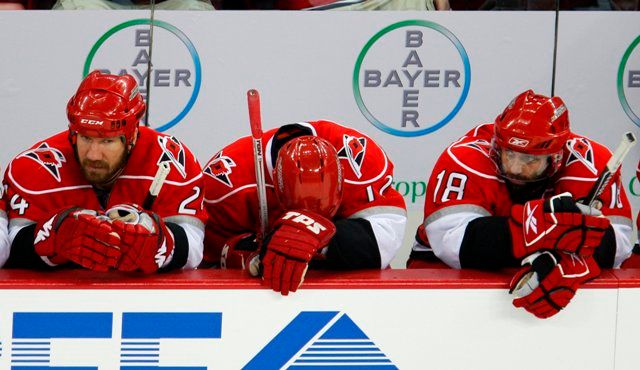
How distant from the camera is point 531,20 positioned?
4.22 metres

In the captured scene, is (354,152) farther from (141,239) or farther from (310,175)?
(141,239)

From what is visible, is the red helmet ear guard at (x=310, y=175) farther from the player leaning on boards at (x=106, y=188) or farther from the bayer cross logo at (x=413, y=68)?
the bayer cross logo at (x=413, y=68)

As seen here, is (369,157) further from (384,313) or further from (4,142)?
(4,142)

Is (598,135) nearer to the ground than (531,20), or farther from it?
nearer to the ground

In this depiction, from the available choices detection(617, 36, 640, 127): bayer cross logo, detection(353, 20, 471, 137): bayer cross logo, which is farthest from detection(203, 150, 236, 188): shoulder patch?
detection(617, 36, 640, 127): bayer cross logo

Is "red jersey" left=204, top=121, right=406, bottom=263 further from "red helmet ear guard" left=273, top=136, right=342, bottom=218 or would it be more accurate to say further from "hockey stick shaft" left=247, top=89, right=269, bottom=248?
"red helmet ear guard" left=273, top=136, right=342, bottom=218

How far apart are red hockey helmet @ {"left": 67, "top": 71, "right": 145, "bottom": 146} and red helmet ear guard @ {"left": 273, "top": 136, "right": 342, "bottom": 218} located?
40cm

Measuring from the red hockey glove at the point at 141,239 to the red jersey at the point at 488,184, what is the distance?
0.75m

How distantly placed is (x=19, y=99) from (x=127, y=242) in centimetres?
166

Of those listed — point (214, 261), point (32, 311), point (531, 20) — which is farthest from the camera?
point (531, 20)

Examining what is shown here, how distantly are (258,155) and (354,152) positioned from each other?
0.40 metres

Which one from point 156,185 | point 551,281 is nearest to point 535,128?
point 551,281

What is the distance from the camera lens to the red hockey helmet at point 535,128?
308 centimetres

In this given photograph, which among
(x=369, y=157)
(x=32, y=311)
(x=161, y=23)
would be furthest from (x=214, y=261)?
(x=161, y=23)
